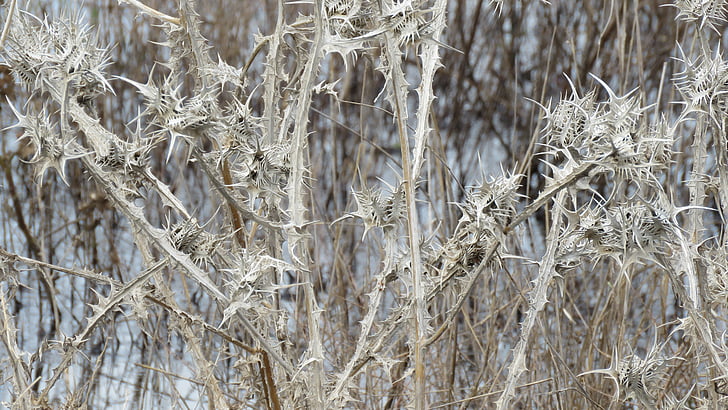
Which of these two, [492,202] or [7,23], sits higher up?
[7,23]

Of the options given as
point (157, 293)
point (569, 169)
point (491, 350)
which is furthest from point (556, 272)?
point (491, 350)

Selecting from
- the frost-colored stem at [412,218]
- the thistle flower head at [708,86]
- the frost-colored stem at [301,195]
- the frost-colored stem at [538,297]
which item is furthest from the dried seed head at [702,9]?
the frost-colored stem at [301,195]

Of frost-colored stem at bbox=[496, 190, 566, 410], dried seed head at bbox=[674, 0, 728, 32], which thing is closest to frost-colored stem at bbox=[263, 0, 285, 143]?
frost-colored stem at bbox=[496, 190, 566, 410]

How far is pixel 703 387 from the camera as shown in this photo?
1.61 metres

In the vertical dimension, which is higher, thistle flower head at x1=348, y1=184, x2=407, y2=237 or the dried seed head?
the dried seed head

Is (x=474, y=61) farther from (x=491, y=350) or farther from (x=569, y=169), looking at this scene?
(x=569, y=169)

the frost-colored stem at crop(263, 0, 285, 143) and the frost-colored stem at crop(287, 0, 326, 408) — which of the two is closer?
the frost-colored stem at crop(287, 0, 326, 408)

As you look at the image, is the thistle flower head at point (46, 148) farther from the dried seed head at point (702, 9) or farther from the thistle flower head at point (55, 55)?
the dried seed head at point (702, 9)

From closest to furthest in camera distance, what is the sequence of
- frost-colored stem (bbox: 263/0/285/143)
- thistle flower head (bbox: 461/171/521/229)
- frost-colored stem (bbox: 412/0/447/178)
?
thistle flower head (bbox: 461/171/521/229), frost-colored stem (bbox: 412/0/447/178), frost-colored stem (bbox: 263/0/285/143)

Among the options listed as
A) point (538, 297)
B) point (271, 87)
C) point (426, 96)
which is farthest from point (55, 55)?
point (538, 297)

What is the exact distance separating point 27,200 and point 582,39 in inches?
119

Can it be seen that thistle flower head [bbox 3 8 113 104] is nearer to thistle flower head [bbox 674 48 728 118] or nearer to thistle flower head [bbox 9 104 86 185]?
thistle flower head [bbox 9 104 86 185]

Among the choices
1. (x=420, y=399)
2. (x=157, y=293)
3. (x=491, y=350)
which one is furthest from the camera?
(x=491, y=350)

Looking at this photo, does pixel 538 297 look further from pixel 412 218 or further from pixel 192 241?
pixel 192 241
